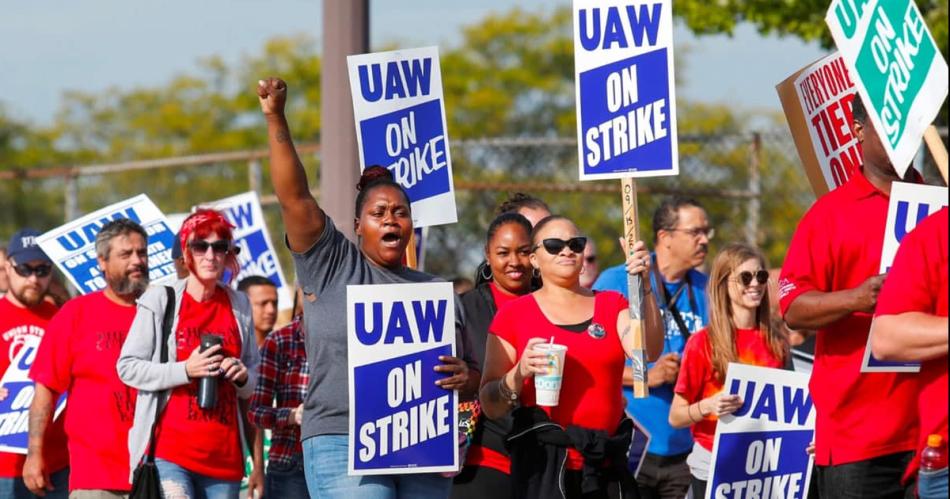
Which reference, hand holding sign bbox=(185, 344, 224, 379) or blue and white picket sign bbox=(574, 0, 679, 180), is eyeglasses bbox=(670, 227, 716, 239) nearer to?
blue and white picket sign bbox=(574, 0, 679, 180)

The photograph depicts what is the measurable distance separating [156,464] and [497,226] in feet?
6.29

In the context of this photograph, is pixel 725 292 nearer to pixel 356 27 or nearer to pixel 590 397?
pixel 590 397

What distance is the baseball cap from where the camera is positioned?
9.11 metres

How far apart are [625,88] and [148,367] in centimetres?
247

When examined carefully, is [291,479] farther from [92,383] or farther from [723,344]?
[723,344]

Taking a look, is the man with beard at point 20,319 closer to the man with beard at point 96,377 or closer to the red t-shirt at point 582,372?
the man with beard at point 96,377

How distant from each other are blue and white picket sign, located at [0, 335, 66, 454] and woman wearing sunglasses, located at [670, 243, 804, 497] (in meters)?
3.44

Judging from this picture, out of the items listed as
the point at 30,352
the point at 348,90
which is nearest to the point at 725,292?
the point at 348,90

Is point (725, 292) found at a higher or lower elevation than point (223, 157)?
lower

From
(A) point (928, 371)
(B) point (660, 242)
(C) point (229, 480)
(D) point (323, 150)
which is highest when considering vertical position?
(D) point (323, 150)

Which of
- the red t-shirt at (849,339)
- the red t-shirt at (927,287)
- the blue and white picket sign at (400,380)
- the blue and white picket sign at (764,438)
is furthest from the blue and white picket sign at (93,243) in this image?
the red t-shirt at (927,287)

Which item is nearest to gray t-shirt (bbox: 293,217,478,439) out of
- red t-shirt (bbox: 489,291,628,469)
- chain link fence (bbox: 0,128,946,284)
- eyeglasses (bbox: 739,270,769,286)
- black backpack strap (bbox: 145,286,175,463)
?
red t-shirt (bbox: 489,291,628,469)

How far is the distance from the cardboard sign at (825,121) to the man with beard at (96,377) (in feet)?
10.7

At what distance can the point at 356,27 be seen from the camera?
9055 millimetres
